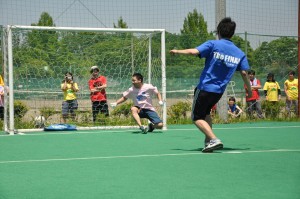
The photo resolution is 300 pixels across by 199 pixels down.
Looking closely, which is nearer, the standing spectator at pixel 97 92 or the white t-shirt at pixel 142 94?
the white t-shirt at pixel 142 94

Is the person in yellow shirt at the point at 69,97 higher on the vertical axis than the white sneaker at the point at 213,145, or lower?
higher

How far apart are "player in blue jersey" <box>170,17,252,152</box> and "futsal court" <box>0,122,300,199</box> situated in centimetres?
45

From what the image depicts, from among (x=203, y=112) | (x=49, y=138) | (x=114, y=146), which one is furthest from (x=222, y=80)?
(x=49, y=138)

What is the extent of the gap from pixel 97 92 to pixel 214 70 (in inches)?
291

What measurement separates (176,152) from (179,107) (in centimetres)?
914

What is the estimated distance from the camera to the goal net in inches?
644

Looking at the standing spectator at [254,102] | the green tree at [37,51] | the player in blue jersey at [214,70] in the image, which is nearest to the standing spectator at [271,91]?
the standing spectator at [254,102]

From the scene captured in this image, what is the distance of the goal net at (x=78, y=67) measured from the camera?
53.7 feet

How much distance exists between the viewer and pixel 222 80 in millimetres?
9992

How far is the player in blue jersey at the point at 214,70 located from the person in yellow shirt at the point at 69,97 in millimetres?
7640

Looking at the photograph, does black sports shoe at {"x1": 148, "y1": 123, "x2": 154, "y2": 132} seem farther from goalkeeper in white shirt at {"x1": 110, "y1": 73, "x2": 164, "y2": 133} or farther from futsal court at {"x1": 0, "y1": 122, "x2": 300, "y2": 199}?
futsal court at {"x1": 0, "y1": 122, "x2": 300, "y2": 199}

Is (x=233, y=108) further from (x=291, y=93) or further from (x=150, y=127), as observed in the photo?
(x=150, y=127)

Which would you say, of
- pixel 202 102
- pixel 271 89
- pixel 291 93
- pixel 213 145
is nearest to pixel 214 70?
pixel 202 102

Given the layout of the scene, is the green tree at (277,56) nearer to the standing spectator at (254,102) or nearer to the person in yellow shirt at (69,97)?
the standing spectator at (254,102)
